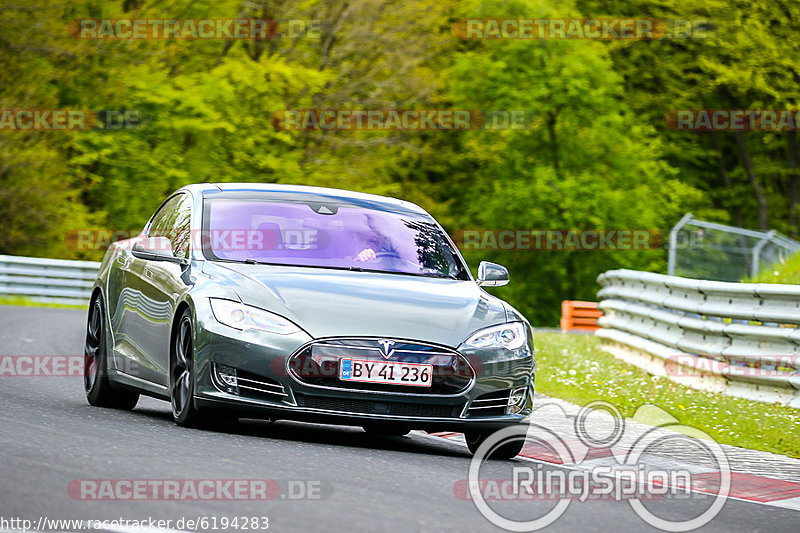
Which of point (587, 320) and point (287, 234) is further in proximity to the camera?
point (587, 320)

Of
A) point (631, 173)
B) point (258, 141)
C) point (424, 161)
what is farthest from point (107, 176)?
point (631, 173)

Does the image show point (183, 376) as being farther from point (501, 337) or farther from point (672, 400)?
point (672, 400)

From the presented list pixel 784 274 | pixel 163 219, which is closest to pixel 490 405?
pixel 163 219

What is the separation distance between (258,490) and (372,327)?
2.06 metres

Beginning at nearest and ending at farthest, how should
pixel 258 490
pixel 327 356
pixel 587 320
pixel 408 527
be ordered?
pixel 408 527 → pixel 258 490 → pixel 327 356 → pixel 587 320

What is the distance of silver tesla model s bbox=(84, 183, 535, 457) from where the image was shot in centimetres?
822

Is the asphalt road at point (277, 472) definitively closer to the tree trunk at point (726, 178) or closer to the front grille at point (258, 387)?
the front grille at point (258, 387)

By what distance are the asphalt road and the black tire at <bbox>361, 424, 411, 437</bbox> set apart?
0.24ft

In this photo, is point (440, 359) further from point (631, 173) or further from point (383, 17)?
point (631, 173)

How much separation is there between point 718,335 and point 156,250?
6.47 meters

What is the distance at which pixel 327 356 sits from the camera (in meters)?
8.17

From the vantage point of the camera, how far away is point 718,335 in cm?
1384

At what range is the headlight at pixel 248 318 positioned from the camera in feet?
27.0
